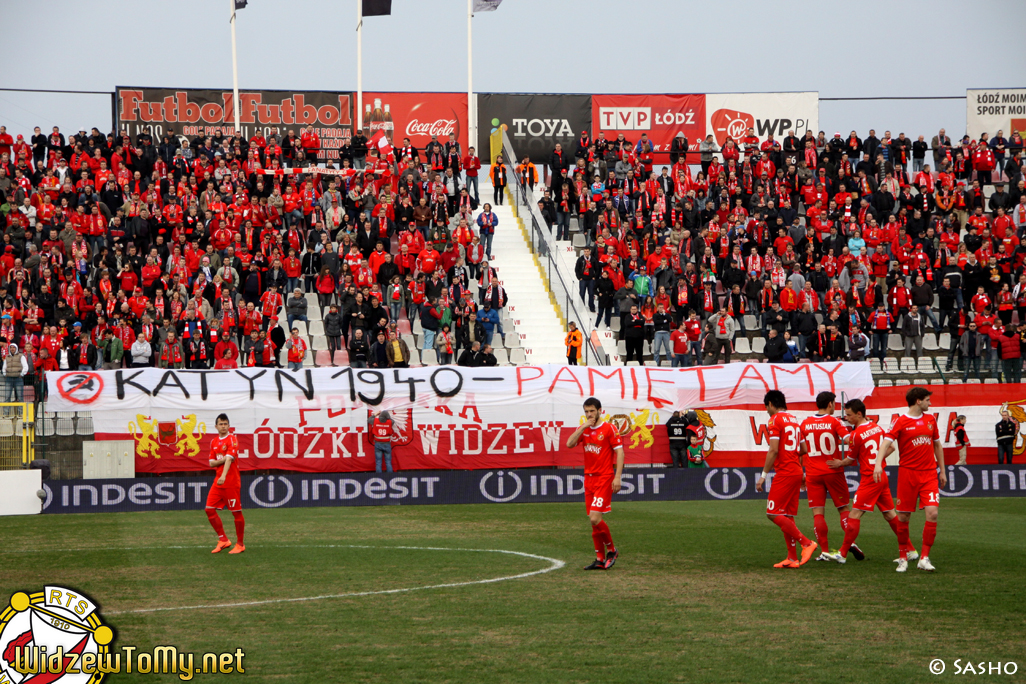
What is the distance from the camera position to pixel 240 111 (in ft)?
142

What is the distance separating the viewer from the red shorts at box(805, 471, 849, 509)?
1429 centimetres

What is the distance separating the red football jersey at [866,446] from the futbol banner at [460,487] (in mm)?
11368

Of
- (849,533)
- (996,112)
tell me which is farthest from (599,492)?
(996,112)

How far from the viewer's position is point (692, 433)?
28.2 m

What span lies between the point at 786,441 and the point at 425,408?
49.6 feet

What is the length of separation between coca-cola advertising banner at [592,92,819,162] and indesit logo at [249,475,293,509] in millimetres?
25205

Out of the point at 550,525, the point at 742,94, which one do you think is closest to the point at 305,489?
the point at 550,525

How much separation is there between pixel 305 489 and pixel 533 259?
48.7ft

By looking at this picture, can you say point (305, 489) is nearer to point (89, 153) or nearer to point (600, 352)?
point (600, 352)

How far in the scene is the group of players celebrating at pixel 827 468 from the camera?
44.4 feet

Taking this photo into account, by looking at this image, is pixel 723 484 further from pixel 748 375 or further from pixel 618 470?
pixel 618 470

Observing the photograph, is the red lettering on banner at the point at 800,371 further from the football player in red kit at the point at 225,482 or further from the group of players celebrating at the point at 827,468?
the football player in red kit at the point at 225,482

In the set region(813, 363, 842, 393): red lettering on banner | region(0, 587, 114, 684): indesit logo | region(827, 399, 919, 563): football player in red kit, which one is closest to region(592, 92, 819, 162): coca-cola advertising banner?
region(813, 363, 842, 393): red lettering on banner

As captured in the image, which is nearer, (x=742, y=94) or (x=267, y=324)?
(x=267, y=324)
